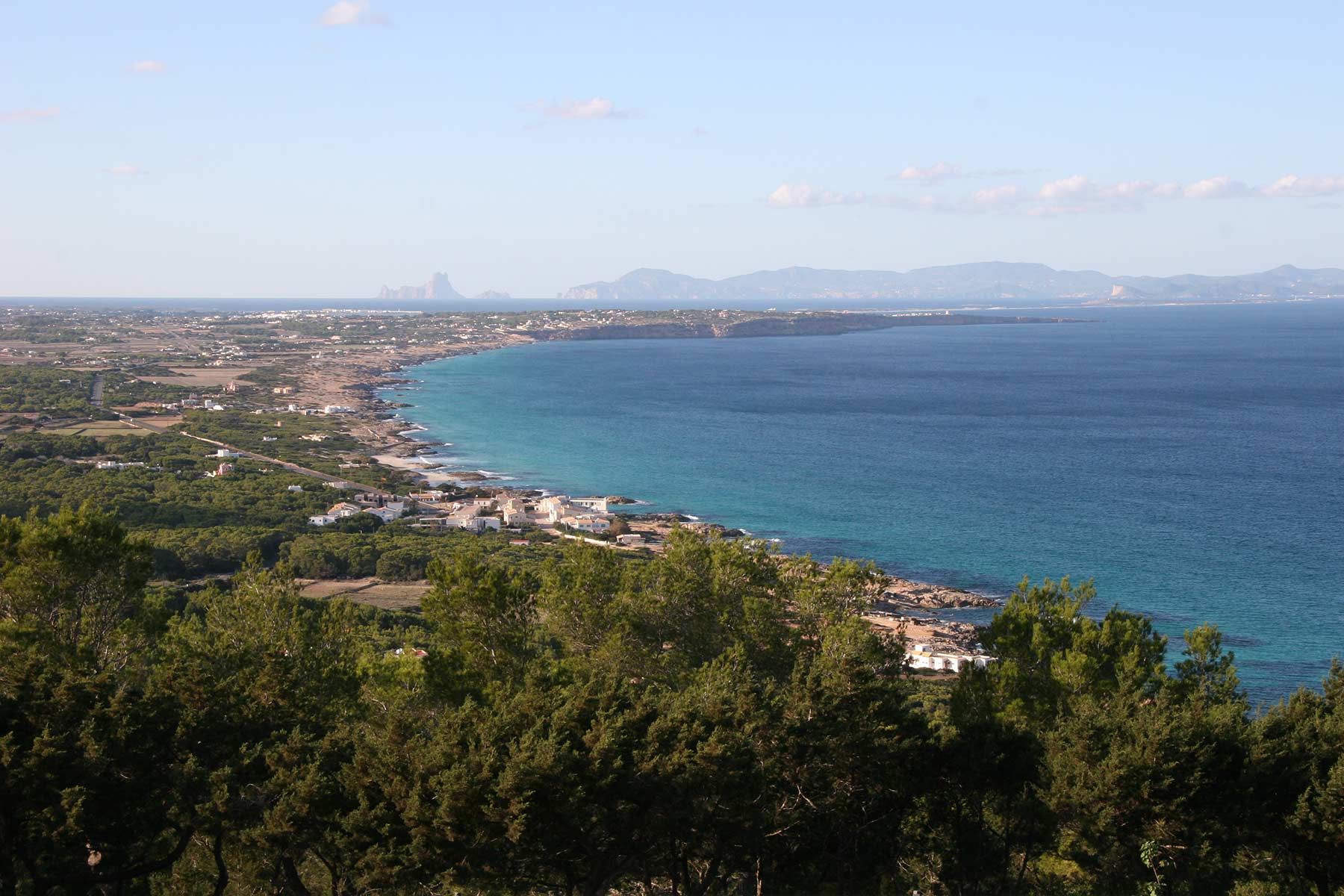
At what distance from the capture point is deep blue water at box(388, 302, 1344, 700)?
41562 mm

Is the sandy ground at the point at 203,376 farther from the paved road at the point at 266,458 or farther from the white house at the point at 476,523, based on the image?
the white house at the point at 476,523

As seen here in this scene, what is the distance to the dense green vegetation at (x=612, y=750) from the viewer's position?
12680 mm

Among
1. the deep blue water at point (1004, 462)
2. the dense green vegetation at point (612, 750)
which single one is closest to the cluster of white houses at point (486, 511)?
the deep blue water at point (1004, 462)

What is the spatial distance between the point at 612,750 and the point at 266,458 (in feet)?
201

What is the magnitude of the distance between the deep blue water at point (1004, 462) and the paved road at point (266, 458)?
30.9 ft

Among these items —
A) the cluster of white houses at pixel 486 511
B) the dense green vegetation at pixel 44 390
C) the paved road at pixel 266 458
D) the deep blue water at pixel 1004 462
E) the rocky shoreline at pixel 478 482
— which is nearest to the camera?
the rocky shoreline at pixel 478 482

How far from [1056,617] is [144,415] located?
8075 centimetres

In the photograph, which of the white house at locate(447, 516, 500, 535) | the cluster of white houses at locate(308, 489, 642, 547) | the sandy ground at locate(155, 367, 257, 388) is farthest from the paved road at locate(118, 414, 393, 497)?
the sandy ground at locate(155, 367, 257, 388)

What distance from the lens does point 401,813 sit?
12.6 meters

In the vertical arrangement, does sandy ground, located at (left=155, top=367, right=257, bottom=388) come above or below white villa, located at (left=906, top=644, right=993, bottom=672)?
above

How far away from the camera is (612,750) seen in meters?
13.0

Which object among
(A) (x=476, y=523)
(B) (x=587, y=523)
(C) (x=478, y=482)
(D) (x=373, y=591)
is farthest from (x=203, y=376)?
(D) (x=373, y=591)

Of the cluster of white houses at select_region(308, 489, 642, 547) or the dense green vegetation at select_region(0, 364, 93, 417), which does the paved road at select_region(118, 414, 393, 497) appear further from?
the dense green vegetation at select_region(0, 364, 93, 417)

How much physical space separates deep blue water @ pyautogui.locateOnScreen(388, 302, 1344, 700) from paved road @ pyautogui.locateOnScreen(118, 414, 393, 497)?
9.41 metres
